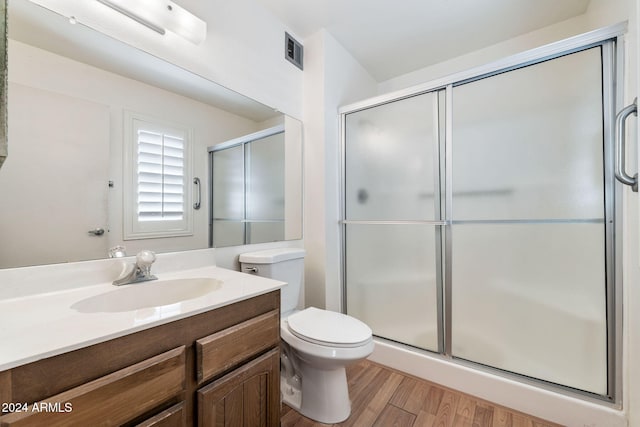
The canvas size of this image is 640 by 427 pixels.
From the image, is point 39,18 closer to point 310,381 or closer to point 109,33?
point 109,33

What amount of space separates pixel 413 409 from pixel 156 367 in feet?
4.41

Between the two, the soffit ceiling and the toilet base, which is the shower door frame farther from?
the toilet base

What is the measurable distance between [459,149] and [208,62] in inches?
60.2

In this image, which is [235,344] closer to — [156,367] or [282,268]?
[156,367]

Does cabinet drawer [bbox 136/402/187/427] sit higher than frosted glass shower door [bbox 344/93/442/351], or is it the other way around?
frosted glass shower door [bbox 344/93/442/351]

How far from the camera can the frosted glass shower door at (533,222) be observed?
4.19ft

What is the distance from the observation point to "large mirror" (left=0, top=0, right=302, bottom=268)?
0.90 metres

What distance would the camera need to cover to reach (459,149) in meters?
1.62

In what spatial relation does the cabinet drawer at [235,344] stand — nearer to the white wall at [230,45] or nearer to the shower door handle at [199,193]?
the shower door handle at [199,193]

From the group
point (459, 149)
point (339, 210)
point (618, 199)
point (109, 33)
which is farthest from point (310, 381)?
point (109, 33)

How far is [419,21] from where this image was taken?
1879 millimetres

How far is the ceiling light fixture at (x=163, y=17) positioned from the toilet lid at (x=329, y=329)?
5.00ft

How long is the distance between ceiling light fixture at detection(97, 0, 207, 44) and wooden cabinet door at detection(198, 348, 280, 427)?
147 centimetres

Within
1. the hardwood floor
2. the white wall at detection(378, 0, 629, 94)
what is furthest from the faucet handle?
the white wall at detection(378, 0, 629, 94)
